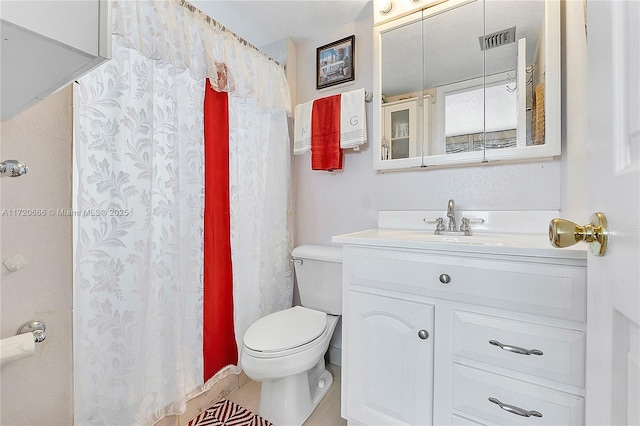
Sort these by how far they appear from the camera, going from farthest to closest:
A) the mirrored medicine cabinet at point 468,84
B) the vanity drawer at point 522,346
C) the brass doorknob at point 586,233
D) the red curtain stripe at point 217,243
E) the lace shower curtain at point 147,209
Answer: the red curtain stripe at point 217,243 → the mirrored medicine cabinet at point 468,84 → the lace shower curtain at point 147,209 → the vanity drawer at point 522,346 → the brass doorknob at point 586,233

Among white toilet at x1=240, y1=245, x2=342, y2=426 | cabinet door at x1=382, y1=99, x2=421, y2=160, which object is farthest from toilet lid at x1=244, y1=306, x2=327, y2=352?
cabinet door at x1=382, y1=99, x2=421, y2=160

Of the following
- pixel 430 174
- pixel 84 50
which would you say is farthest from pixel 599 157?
pixel 430 174

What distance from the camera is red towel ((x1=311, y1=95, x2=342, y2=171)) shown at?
1.68 m

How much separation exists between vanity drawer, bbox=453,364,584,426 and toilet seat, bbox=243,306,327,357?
62 centimetres

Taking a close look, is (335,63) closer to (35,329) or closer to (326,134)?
(326,134)

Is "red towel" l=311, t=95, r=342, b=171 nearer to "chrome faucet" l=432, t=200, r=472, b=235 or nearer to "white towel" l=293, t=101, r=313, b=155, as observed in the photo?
"white towel" l=293, t=101, r=313, b=155

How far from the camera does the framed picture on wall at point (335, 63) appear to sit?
1.73 m

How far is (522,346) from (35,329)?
4.82 ft

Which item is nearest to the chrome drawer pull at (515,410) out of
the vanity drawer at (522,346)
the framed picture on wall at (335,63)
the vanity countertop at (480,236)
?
the vanity drawer at (522,346)

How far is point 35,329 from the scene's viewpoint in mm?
853

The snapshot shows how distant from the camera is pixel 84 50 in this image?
310 millimetres

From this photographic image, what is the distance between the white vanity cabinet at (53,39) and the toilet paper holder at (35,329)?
81 centimetres

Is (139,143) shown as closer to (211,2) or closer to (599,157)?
(211,2)

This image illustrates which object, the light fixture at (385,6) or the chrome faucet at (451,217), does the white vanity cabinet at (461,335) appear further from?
the light fixture at (385,6)
